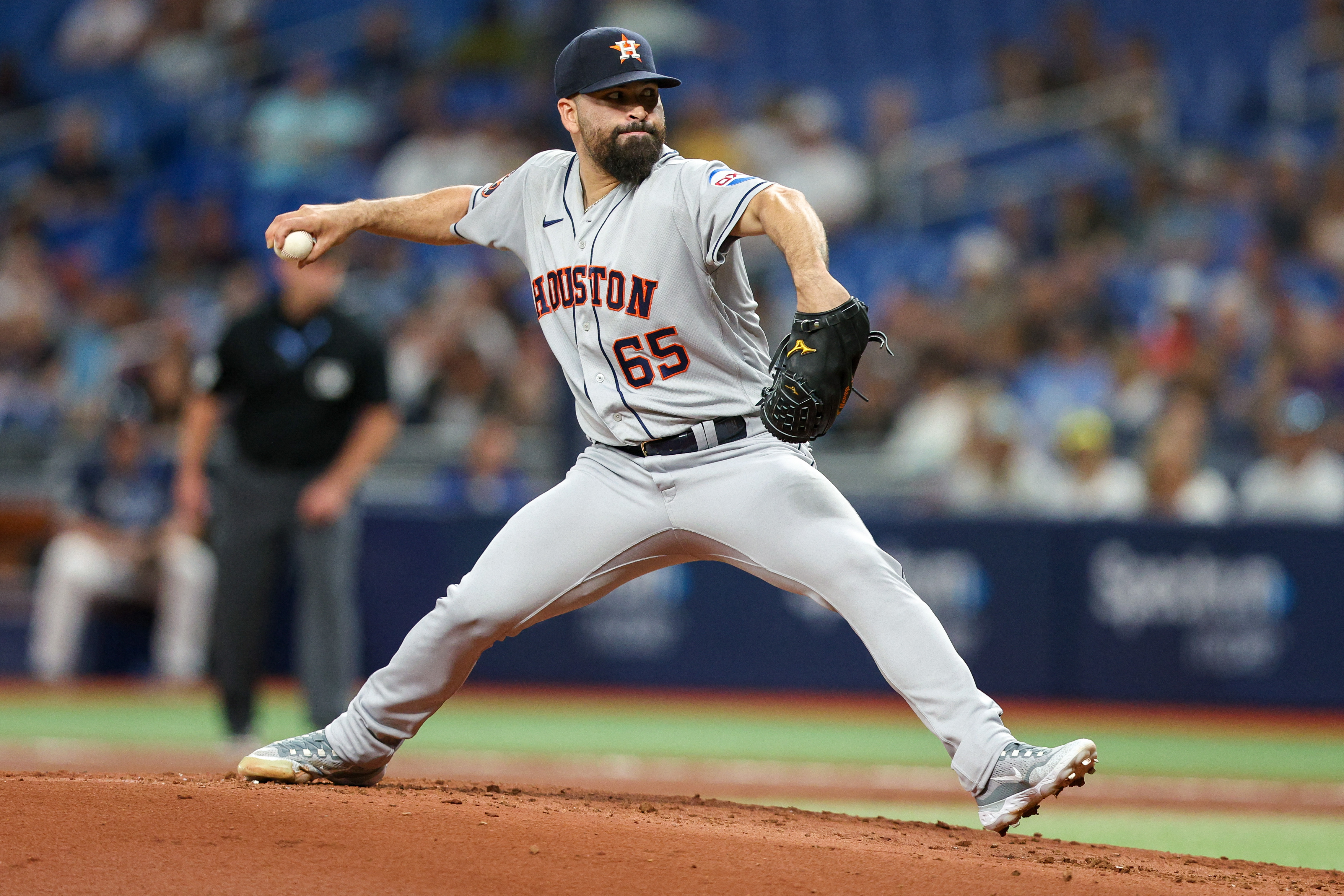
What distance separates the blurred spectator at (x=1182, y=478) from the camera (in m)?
10.2

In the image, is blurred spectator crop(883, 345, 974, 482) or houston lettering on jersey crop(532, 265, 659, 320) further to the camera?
blurred spectator crop(883, 345, 974, 482)

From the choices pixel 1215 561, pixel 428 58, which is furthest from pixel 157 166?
pixel 1215 561

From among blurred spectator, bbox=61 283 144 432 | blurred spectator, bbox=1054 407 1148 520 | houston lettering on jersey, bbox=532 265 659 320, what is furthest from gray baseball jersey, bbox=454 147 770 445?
blurred spectator, bbox=61 283 144 432

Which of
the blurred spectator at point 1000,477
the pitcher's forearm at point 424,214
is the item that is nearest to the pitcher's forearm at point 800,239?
the pitcher's forearm at point 424,214

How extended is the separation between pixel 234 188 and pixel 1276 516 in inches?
399

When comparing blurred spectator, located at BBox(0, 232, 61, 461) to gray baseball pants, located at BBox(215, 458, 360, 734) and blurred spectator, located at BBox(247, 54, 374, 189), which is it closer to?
blurred spectator, located at BBox(247, 54, 374, 189)

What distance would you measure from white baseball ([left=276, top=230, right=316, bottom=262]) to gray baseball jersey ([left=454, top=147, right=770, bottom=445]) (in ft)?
2.04

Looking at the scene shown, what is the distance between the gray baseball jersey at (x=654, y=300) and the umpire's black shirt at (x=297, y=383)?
3.52m

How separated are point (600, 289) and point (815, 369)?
2.28 feet

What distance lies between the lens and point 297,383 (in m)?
7.80

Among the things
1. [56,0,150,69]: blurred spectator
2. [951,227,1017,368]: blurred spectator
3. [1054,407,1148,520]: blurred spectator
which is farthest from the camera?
[56,0,150,69]: blurred spectator

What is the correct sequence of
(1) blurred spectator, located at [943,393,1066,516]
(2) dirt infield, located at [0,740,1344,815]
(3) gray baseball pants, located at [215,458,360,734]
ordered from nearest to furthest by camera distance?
1. (2) dirt infield, located at [0,740,1344,815]
2. (3) gray baseball pants, located at [215,458,360,734]
3. (1) blurred spectator, located at [943,393,1066,516]

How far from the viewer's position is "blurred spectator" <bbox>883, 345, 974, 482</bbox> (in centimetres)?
1136

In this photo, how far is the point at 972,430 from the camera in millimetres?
10938
